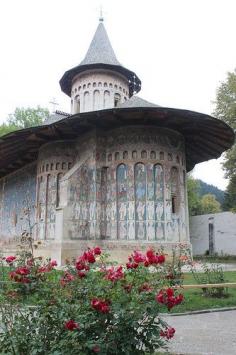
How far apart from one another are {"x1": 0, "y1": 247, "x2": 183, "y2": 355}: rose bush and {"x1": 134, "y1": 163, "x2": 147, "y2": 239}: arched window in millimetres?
11498

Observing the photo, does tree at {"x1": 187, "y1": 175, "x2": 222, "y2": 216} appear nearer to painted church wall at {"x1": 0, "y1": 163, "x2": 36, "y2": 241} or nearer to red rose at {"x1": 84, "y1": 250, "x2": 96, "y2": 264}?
painted church wall at {"x1": 0, "y1": 163, "x2": 36, "y2": 241}

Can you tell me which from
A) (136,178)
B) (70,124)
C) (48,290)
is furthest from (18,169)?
(48,290)

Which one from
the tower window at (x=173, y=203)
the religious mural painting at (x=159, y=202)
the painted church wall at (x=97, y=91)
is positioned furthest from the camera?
the painted church wall at (x=97, y=91)

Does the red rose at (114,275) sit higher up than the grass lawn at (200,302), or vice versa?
the red rose at (114,275)

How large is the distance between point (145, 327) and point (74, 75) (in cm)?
2158

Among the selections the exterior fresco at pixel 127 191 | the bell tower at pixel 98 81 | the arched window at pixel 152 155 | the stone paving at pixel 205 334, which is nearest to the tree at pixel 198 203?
the bell tower at pixel 98 81

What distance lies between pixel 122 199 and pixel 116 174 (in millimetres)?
1096

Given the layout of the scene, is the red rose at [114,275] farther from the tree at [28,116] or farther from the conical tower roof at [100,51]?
the tree at [28,116]

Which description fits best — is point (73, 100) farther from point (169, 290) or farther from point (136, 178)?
point (169, 290)

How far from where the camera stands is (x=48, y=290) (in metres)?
3.34

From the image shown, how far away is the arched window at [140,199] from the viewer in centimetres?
1502

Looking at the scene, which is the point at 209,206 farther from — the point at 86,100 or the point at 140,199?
the point at 140,199

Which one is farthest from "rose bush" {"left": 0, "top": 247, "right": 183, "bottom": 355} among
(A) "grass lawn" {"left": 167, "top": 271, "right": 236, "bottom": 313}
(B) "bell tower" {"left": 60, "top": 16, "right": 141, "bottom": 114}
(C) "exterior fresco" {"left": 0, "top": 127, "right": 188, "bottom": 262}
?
(B) "bell tower" {"left": 60, "top": 16, "right": 141, "bottom": 114}

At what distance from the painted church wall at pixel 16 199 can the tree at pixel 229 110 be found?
35.9 feet
